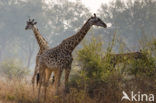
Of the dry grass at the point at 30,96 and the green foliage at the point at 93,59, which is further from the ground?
the green foliage at the point at 93,59

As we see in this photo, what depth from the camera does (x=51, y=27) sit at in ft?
182

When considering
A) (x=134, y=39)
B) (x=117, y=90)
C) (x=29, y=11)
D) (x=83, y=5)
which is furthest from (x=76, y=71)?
(x=83, y=5)

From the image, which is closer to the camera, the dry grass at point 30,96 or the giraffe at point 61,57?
the dry grass at point 30,96

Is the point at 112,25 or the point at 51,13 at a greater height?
the point at 51,13

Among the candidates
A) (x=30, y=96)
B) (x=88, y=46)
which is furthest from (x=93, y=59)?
(x=30, y=96)

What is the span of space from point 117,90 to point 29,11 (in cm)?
4533

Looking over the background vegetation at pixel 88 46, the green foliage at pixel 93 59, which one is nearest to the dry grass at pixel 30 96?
the background vegetation at pixel 88 46

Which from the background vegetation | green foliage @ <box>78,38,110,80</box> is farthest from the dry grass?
green foliage @ <box>78,38,110,80</box>

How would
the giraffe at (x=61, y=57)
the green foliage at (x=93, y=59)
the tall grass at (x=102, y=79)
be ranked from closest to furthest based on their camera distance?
the tall grass at (x=102, y=79) < the giraffe at (x=61, y=57) < the green foliage at (x=93, y=59)

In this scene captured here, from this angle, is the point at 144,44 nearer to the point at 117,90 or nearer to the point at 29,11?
the point at 117,90

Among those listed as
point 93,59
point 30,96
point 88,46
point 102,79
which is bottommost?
point 30,96

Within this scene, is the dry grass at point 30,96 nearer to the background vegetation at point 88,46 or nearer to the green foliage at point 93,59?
the background vegetation at point 88,46

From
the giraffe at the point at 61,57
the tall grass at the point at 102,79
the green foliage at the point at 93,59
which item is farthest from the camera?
the green foliage at the point at 93,59

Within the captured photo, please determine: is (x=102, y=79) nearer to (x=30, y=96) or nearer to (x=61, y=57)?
(x=61, y=57)
